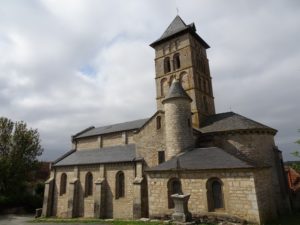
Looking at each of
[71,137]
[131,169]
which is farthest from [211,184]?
[71,137]

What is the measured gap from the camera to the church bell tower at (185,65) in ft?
83.7

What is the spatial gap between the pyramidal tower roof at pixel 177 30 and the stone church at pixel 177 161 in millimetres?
114

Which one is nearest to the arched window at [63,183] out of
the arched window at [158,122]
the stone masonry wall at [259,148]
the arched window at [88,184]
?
the arched window at [88,184]

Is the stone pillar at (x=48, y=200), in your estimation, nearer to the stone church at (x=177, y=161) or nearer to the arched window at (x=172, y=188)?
the stone church at (x=177, y=161)

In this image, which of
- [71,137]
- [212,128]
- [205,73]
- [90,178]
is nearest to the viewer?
[212,128]

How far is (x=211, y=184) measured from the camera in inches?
565

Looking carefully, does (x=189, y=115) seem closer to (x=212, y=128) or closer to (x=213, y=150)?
(x=212, y=128)

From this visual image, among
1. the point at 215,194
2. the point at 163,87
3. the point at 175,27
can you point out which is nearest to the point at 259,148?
the point at 215,194

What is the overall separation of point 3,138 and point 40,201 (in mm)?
9456

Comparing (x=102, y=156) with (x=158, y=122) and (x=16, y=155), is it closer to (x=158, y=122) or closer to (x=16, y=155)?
(x=158, y=122)

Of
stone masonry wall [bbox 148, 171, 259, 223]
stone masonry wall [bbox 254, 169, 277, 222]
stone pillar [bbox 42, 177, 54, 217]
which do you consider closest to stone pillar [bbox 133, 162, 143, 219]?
stone masonry wall [bbox 148, 171, 259, 223]

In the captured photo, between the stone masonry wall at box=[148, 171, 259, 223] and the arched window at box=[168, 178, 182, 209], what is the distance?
242mm

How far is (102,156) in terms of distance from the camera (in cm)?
2453

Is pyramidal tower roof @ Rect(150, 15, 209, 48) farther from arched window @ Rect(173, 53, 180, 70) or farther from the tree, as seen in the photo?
the tree
